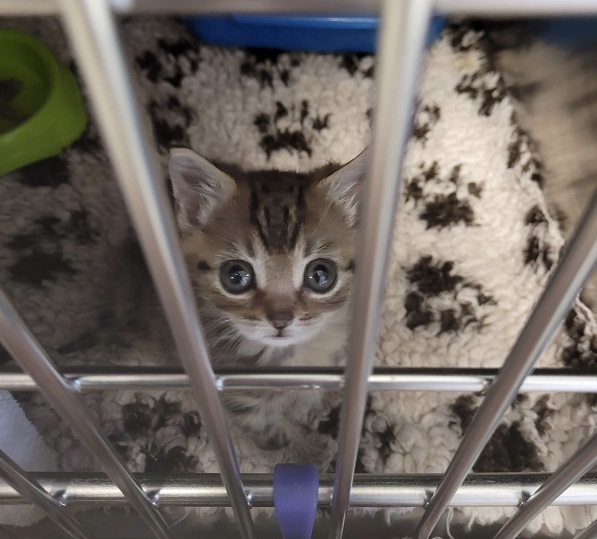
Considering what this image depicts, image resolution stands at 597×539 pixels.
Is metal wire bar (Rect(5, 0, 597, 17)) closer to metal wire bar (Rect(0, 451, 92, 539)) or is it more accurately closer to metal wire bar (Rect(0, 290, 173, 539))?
metal wire bar (Rect(0, 290, 173, 539))

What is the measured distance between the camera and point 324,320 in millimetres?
932

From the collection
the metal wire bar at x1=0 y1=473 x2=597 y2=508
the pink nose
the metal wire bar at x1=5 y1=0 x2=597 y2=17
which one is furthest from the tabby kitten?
the metal wire bar at x1=5 y1=0 x2=597 y2=17

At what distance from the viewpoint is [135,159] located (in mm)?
276

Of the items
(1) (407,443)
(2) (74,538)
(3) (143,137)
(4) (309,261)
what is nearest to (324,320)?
(4) (309,261)

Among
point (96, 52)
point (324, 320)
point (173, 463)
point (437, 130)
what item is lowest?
point (96, 52)

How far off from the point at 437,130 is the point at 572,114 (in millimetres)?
278

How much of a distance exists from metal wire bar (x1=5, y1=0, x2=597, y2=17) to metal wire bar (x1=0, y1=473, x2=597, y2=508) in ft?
1.68

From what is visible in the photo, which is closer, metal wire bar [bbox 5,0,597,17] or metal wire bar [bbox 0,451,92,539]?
metal wire bar [bbox 5,0,597,17]

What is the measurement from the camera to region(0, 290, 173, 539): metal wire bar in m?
0.40

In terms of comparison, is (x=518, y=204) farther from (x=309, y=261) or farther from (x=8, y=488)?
(x=8, y=488)

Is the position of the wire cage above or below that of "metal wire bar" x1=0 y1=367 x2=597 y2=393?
below

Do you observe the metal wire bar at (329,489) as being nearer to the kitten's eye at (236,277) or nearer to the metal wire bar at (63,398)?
the metal wire bar at (63,398)

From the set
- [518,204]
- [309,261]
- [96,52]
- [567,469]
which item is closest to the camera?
[96,52]

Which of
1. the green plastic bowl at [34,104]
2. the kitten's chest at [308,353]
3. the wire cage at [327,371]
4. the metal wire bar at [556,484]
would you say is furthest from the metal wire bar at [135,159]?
the green plastic bowl at [34,104]
